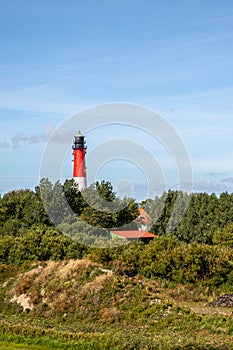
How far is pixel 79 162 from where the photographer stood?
47.4 metres

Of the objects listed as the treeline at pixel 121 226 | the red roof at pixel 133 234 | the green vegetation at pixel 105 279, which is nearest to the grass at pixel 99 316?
the green vegetation at pixel 105 279

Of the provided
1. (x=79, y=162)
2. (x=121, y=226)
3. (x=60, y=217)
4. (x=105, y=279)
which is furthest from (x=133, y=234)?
(x=105, y=279)

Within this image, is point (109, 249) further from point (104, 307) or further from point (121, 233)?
point (104, 307)

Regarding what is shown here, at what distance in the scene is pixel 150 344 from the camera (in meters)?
15.2

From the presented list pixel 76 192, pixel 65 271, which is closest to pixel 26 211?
pixel 76 192

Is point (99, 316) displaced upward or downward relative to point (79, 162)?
downward

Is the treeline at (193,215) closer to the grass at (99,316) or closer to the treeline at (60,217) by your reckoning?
the treeline at (60,217)

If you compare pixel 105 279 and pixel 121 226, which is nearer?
pixel 105 279

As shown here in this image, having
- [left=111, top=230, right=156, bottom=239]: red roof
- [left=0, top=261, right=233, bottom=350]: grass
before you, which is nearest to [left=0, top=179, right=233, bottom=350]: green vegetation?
[left=0, top=261, right=233, bottom=350]: grass

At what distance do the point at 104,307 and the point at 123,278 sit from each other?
2.12 m

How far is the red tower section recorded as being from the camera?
4707 centimetres

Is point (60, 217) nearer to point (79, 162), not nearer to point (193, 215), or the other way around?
point (79, 162)

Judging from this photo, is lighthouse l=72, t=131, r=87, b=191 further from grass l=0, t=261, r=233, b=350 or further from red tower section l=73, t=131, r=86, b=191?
grass l=0, t=261, r=233, b=350

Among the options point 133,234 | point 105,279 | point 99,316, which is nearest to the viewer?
point 99,316
